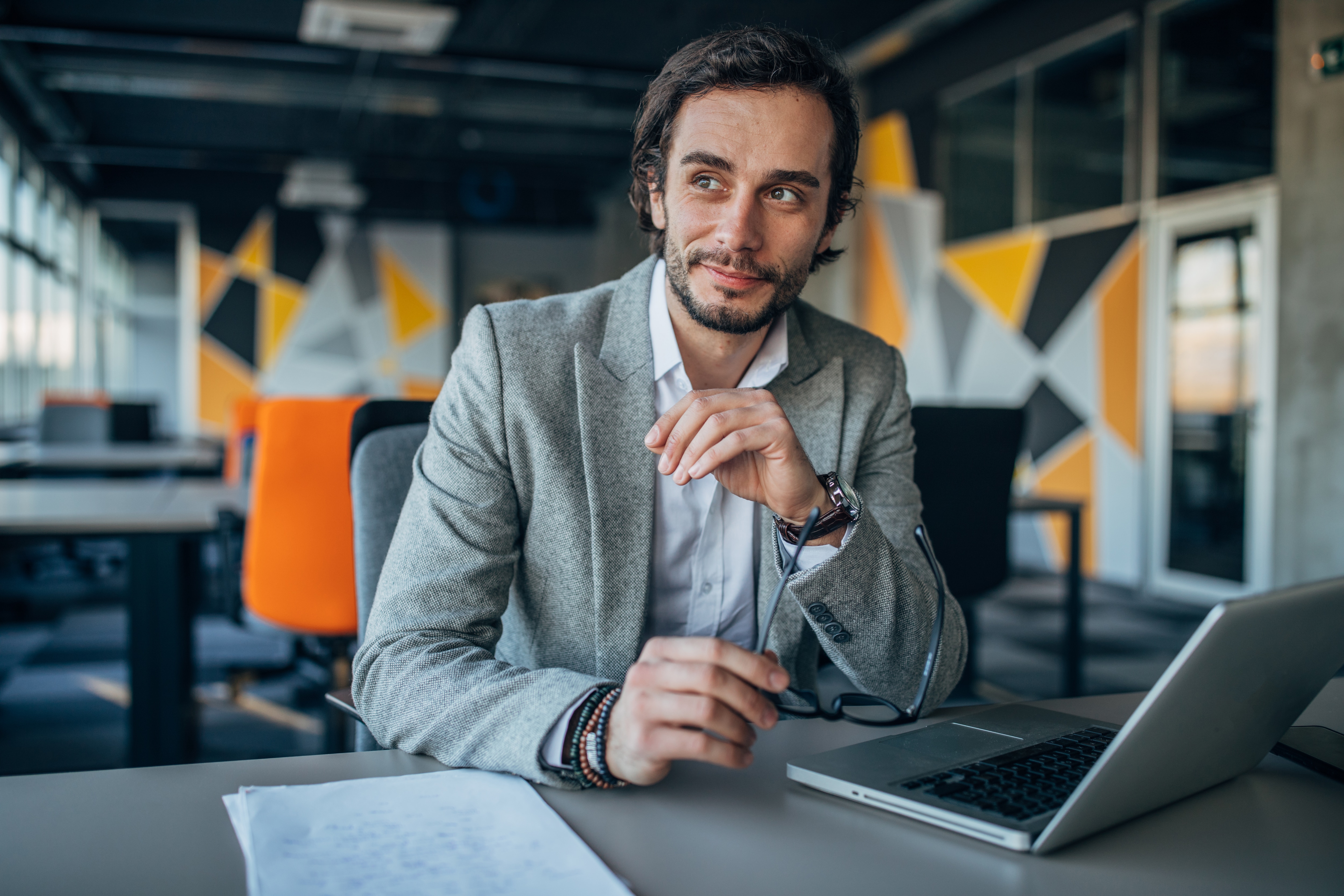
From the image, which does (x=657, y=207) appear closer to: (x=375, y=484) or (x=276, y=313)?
(x=375, y=484)

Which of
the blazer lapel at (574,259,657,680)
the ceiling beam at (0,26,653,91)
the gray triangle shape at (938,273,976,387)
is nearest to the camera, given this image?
the blazer lapel at (574,259,657,680)

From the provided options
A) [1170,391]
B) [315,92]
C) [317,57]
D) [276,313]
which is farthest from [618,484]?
[276,313]

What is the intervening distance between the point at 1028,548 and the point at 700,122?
19.0ft

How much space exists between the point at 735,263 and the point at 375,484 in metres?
0.57

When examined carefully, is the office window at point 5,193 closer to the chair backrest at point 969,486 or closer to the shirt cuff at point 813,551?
the chair backrest at point 969,486

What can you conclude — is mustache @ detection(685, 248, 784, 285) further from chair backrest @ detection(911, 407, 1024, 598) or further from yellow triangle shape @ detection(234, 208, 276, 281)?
yellow triangle shape @ detection(234, 208, 276, 281)

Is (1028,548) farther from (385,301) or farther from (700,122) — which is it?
(385,301)

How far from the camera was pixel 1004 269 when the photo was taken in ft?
21.6

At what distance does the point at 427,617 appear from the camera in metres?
1.00

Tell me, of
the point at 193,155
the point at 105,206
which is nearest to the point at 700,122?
the point at 193,155

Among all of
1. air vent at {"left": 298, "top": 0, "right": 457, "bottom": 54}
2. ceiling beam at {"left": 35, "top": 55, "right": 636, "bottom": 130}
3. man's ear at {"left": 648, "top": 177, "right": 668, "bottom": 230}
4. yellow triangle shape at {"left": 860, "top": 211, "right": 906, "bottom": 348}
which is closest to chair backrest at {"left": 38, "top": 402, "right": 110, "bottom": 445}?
air vent at {"left": 298, "top": 0, "right": 457, "bottom": 54}

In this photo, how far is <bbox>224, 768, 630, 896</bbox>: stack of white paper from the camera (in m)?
0.61

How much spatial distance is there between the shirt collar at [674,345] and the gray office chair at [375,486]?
36 centimetres

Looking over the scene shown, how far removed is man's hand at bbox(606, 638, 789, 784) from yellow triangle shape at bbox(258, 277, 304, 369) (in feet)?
39.0
